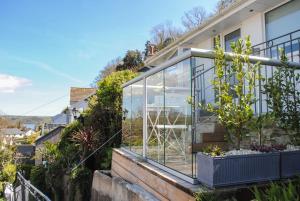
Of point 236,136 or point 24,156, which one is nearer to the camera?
point 236,136

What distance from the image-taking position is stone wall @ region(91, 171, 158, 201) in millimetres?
5414

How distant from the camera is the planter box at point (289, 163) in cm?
434

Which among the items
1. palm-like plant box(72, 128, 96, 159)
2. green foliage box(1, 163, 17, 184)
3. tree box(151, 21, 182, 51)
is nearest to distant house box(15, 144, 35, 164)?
green foliage box(1, 163, 17, 184)

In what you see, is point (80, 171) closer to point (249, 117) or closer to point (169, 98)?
point (169, 98)

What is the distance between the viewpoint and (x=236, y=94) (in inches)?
174

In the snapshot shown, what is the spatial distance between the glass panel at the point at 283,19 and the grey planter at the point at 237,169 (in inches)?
189

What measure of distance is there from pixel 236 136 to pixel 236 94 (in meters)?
0.61

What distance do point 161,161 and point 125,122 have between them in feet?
11.2

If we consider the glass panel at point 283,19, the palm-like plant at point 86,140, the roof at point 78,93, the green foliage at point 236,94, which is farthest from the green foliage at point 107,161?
the roof at point 78,93

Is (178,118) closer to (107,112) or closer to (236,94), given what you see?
(236,94)

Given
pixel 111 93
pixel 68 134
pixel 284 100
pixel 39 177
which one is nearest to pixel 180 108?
pixel 284 100

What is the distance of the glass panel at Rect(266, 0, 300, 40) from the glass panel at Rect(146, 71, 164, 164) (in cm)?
399

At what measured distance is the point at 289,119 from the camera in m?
4.74

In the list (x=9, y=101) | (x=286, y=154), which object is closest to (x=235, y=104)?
(x=286, y=154)
